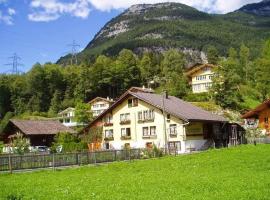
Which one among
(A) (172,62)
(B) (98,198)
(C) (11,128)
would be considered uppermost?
(A) (172,62)

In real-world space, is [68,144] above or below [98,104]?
below

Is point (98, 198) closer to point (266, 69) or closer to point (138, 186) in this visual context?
point (138, 186)

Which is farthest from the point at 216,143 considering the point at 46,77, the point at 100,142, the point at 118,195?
the point at 46,77

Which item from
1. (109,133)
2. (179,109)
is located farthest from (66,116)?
(179,109)

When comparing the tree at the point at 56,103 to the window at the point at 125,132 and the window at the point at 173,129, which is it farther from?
the window at the point at 173,129

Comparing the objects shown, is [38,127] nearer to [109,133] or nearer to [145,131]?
[109,133]

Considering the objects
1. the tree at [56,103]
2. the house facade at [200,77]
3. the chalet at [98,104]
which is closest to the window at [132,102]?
the chalet at [98,104]

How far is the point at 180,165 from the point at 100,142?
46763 mm

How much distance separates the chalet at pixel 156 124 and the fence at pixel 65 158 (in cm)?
1417

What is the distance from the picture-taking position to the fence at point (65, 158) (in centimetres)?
4312

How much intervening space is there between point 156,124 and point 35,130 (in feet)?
105

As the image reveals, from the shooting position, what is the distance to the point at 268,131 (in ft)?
238

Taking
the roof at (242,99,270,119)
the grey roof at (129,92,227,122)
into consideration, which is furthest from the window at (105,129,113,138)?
the roof at (242,99,270,119)

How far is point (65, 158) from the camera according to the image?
154 ft
